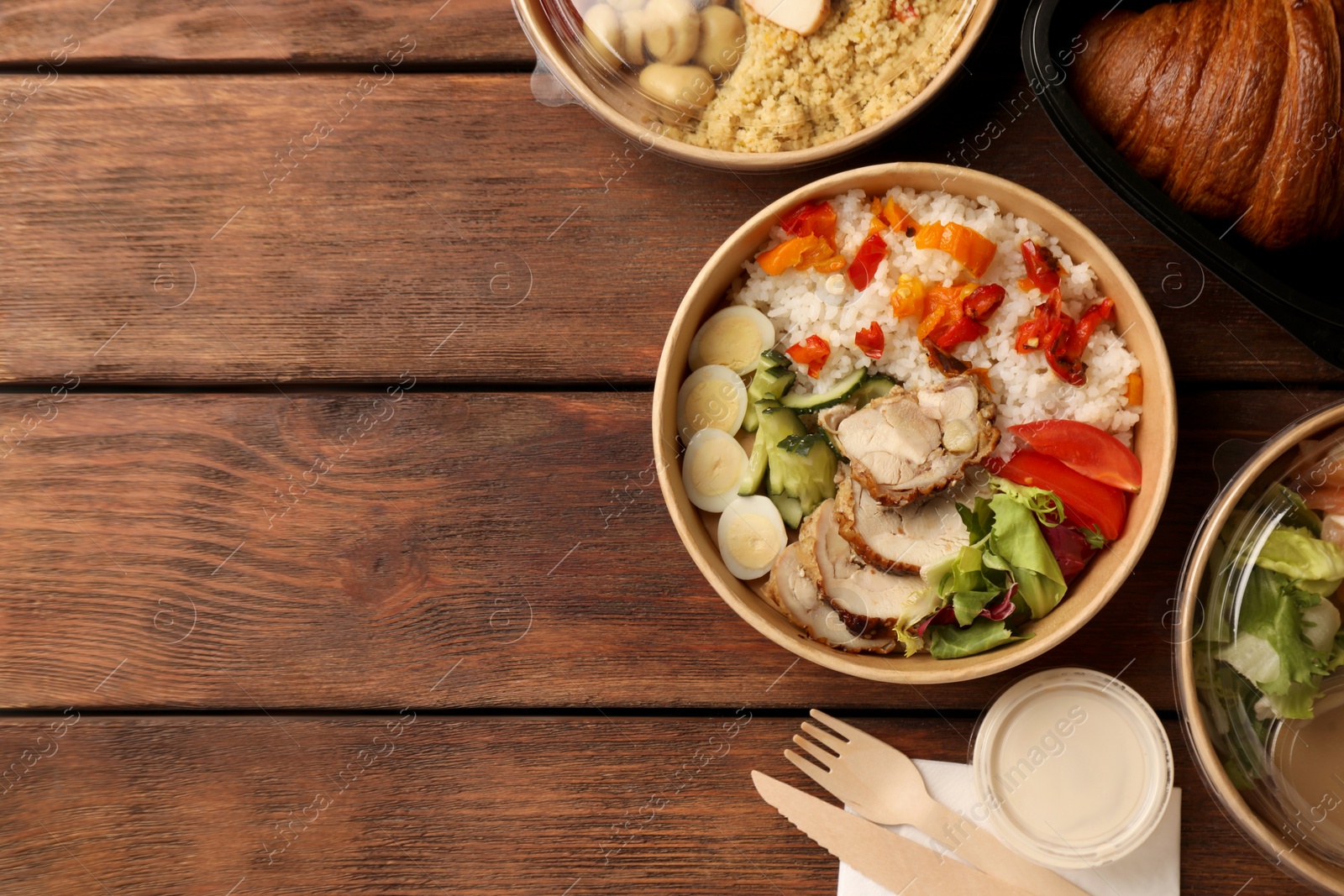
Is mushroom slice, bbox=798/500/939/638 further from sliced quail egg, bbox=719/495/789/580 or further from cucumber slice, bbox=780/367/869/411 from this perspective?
cucumber slice, bbox=780/367/869/411

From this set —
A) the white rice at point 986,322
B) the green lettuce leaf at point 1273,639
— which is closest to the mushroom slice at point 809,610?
the white rice at point 986,322

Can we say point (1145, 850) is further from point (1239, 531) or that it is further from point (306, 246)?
point (306, 246)

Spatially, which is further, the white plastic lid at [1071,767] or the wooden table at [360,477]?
the wooden table at [360,477]

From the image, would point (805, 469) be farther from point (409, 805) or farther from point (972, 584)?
point (409, 805)

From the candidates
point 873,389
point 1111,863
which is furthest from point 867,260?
point 1111,863

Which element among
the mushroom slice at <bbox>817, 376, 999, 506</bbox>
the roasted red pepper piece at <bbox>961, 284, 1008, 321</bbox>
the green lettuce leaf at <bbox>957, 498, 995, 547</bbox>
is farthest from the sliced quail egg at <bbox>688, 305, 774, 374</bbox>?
the green lettuce leaf at <bbox>957, 498, 995, 547</bbox>

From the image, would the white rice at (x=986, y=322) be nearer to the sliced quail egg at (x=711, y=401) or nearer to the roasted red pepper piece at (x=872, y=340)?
the roasted red pepper piece at (x=872, y=340)
